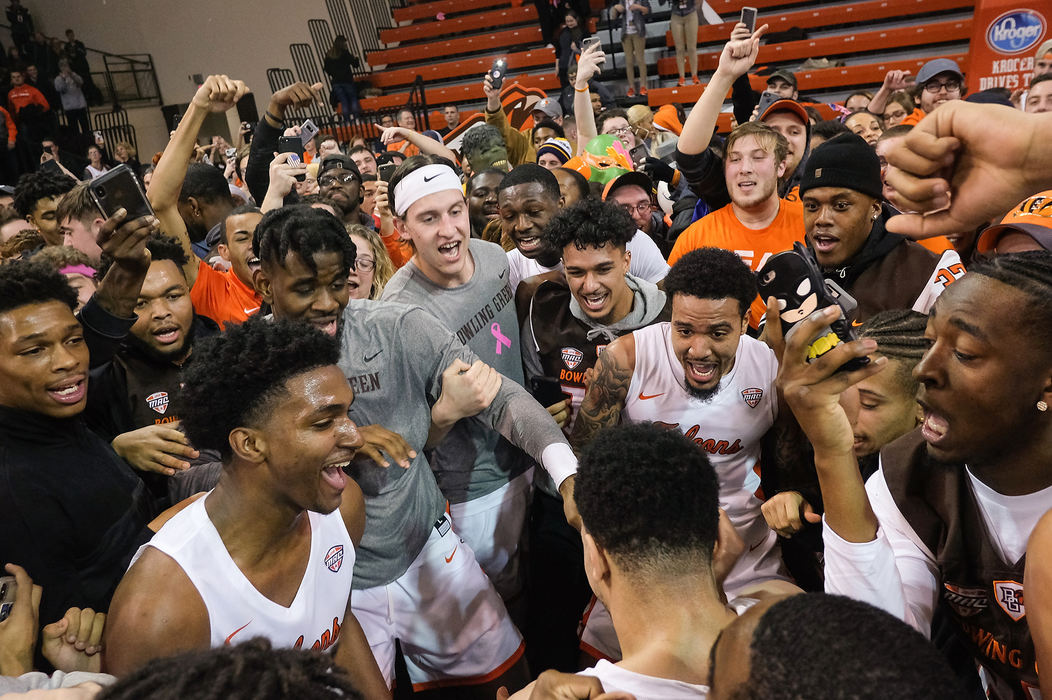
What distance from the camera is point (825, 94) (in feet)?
40.5

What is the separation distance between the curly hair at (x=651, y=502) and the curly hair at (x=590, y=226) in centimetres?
137

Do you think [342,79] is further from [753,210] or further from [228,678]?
[228,678]

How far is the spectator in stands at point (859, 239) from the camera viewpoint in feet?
10.6

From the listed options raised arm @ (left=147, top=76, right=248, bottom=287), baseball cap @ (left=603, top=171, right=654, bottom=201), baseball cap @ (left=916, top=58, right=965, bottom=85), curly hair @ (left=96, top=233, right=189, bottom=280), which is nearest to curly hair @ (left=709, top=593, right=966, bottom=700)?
curly hair @ (left=96, top=233, right=189, bottom=280)

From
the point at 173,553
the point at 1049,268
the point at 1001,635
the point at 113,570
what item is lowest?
the point at 1001,635

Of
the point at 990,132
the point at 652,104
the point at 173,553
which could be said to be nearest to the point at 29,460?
the point at 173,553

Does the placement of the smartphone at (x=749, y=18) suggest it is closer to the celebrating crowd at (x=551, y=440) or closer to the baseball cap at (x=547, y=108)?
the celebrating crowd at (x=551, y=440)

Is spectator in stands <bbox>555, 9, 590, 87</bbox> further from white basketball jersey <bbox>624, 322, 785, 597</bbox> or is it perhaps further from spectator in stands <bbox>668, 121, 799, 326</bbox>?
white basketball jersey <bbox>624, 322, 785, 597</bbox>

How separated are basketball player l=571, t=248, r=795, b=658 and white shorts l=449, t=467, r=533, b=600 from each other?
1.71ft

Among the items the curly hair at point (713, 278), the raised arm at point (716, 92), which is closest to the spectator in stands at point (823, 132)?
the raised arm at point (716, 92)

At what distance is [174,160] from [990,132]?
343 centimetres

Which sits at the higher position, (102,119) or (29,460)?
(102,119)

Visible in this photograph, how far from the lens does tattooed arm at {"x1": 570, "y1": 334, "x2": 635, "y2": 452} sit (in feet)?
9.05

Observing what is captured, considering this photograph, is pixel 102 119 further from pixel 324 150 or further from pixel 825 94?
pixel 825 94
